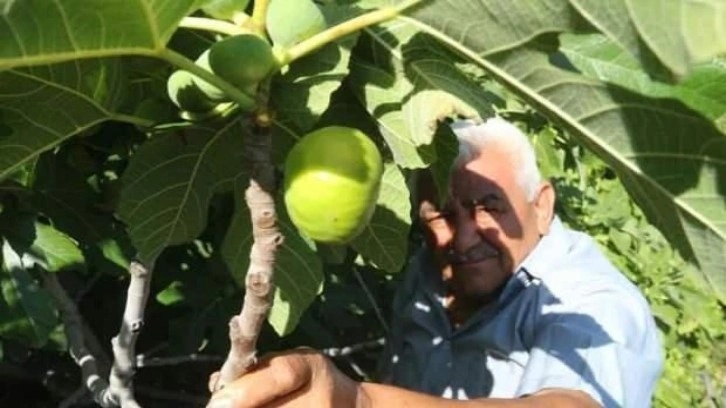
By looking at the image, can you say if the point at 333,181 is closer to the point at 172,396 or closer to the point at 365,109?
the point at 365,109

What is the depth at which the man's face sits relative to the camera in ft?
7.65

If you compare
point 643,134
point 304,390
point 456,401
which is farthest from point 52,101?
point 456,401

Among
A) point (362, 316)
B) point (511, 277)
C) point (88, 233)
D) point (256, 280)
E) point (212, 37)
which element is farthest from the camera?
point (362, 316)

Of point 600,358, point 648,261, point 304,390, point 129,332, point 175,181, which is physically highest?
point 175,181

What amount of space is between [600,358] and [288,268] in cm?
87

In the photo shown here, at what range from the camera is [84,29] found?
858 mm

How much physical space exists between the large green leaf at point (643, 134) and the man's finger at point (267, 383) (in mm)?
310

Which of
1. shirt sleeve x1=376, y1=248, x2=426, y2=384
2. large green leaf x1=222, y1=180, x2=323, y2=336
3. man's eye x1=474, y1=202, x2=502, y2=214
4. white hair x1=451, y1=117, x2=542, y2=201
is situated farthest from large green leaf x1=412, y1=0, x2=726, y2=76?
shirt sleeve x1=376, y1=248, x2=426, y2=384

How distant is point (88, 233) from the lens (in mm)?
1876

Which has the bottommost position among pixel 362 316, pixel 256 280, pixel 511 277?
pixel 362 316

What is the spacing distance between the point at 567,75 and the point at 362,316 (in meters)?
1.73

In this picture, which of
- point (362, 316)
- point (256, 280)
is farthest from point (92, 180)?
point (256, 280)

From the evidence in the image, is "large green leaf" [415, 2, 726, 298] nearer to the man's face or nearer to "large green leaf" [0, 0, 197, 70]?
"large green leaf" [0, 0, 197, 70]

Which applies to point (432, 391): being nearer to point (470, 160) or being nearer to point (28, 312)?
point (470, 160)
